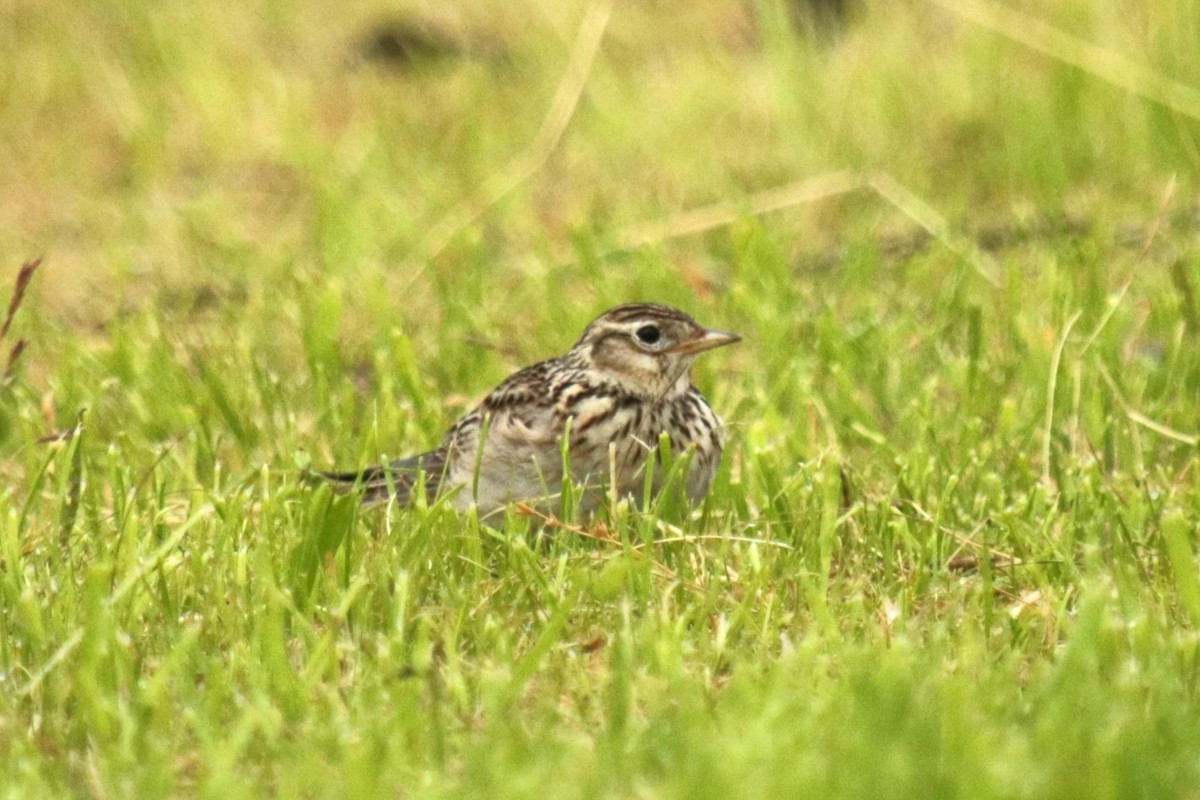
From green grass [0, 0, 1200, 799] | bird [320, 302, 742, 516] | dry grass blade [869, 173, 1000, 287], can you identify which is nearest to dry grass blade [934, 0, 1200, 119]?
green grass [0, 0, 1200, 799]

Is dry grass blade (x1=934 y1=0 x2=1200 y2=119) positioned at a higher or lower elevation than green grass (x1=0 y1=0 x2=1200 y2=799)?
higher

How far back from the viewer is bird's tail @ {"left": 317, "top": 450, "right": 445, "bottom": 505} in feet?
17.5

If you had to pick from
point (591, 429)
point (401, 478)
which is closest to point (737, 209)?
point (591, 429)

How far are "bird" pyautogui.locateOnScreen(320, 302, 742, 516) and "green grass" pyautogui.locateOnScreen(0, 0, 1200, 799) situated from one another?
218mm

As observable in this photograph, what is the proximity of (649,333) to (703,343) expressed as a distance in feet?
0.51

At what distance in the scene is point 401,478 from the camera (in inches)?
215

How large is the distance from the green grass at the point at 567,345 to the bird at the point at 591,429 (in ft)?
0.71

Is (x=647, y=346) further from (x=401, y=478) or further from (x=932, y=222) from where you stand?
(x=932, y=222)

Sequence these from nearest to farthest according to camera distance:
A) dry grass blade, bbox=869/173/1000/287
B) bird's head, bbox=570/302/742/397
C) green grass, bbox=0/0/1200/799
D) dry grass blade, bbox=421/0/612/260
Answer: green grass, bbox=0/0/1200/799, bird's head, bbox=570/302/742/397, dry grass blade, bbox=869/173/1000/287, dry grass blade, bbox=421/0/612/260

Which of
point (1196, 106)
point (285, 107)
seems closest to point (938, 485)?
point (1196, 106)

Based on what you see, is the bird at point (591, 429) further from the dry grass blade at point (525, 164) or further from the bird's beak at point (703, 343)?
the dry grass blade at point (525, 164)

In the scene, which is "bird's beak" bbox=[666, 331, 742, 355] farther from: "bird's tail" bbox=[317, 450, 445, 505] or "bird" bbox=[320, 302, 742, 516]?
"bird's tail" bbox=[317, 450, 445, 505]

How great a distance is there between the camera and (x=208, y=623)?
434 cm

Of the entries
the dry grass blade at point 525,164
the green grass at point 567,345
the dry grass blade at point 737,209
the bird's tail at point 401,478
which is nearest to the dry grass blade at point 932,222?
the green grass at point 567,345
